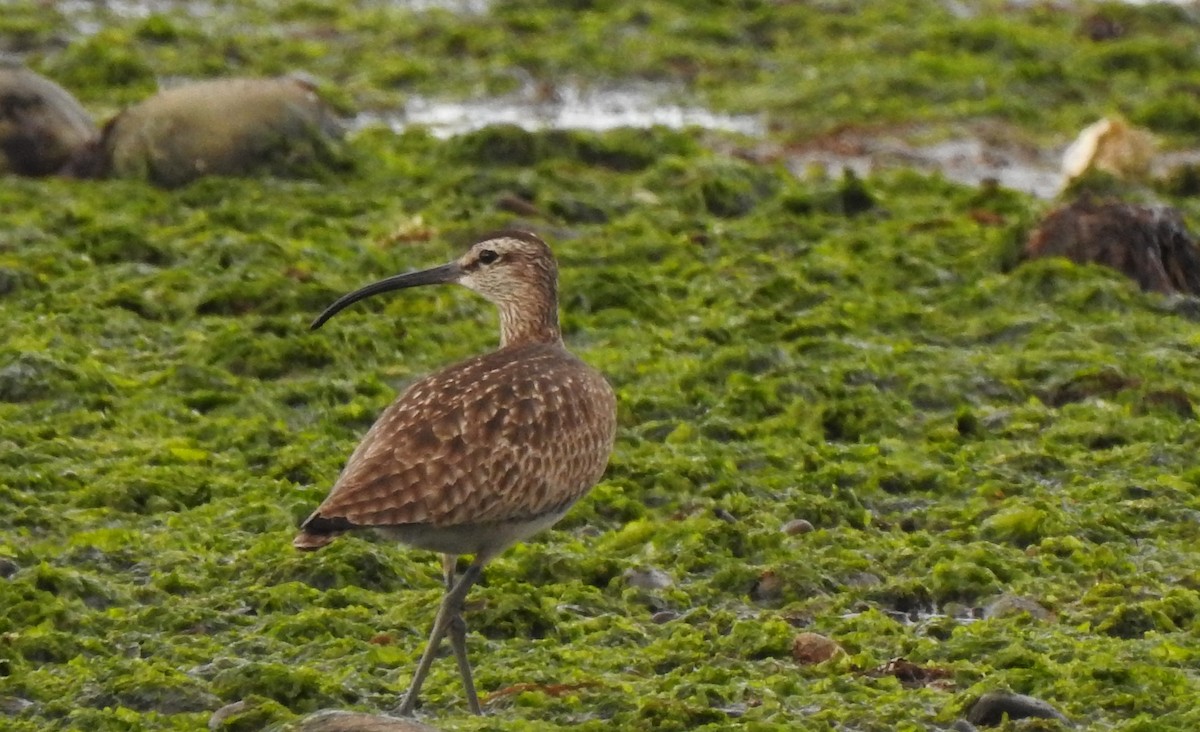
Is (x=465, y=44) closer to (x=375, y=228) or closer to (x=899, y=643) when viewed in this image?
(x=375, y=228)

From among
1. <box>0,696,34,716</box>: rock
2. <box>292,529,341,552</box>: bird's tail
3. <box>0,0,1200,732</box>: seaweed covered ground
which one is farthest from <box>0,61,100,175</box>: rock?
<box>292,529,341,552</box>: bird's tail

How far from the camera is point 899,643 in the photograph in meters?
7.24

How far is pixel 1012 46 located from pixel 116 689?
12.3 metres

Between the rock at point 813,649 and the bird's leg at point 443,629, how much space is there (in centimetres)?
105

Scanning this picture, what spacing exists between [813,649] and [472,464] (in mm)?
1271

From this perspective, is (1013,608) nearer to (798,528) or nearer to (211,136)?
(798,528)

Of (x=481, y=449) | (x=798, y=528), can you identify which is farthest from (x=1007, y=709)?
(x=798, y=528)

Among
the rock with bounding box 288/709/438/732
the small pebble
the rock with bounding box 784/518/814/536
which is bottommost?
the small pebble

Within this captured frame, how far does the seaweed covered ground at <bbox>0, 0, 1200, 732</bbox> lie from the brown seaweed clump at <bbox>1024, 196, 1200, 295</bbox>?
0.64 ft

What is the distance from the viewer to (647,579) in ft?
25.3

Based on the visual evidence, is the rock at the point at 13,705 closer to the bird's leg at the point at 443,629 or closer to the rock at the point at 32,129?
the bird's leg at the point at 443,629

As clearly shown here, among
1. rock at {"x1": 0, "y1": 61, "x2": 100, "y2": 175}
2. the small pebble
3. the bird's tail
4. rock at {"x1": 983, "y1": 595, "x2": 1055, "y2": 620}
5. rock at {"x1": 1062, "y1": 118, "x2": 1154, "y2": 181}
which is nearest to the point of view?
the bird's tail

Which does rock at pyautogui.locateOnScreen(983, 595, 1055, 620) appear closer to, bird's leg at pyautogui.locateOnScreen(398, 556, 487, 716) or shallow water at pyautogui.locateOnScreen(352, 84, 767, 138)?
bird's leg at pyautogui.locateOnScreen(398, 556, 487, 716)

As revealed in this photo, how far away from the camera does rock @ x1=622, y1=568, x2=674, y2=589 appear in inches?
302
